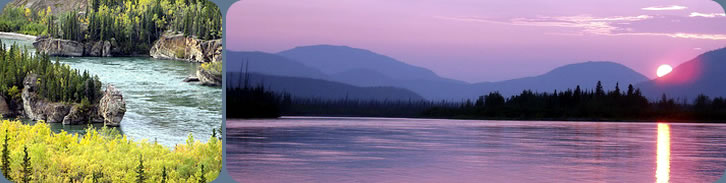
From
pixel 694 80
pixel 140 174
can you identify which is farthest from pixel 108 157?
pixel 694 80

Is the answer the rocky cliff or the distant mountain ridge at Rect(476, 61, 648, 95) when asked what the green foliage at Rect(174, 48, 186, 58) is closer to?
the rocky cliff

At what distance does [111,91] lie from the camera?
30.3 ft

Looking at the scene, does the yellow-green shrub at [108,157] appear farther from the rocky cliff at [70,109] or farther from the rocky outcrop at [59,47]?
the rocky outcrop at [59,47]

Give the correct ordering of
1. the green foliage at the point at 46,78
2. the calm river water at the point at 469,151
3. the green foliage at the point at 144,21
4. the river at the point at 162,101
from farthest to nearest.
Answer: the calm river water at the point at 469,151
the green foliage at the point at 144,21
the green foliage at the point at 46,78
the river at the point at 162,101

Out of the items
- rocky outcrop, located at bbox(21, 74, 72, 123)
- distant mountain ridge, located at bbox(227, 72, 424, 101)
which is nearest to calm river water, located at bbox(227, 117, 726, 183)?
distant mountain ridge, located at bbox(227, 72, 424, 101)

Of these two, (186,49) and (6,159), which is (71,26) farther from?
(6,159)

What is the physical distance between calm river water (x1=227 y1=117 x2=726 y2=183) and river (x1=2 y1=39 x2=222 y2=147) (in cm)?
232

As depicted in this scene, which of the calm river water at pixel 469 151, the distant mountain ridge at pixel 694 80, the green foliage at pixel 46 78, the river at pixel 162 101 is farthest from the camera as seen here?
the distant mountain ridge at pixel 694 80

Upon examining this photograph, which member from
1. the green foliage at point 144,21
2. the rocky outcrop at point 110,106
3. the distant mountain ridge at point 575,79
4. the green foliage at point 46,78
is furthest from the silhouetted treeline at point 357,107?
the green foliage at point 46,78

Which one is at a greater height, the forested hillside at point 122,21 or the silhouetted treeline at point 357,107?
the forested hillside at point 122,21

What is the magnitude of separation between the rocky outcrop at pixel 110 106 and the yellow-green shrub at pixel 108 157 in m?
0.13

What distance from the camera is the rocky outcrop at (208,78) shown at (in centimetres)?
920

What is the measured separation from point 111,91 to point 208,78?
939 mm

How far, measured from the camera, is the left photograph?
919 cm
